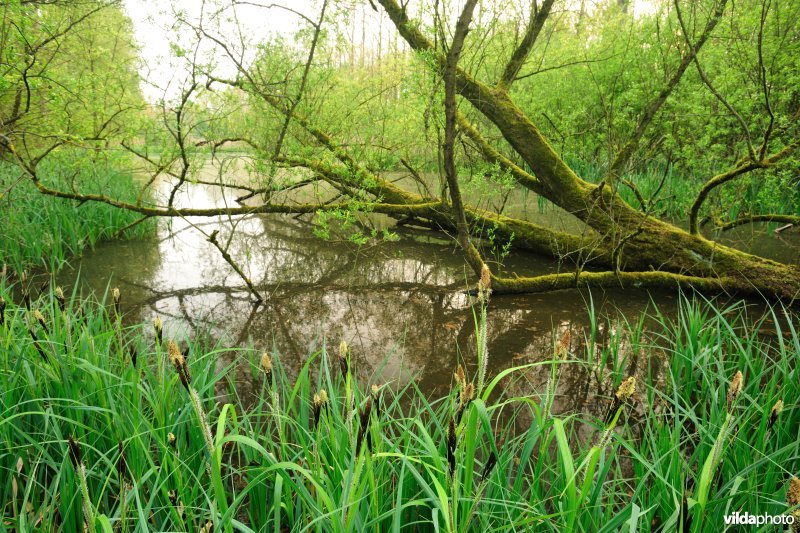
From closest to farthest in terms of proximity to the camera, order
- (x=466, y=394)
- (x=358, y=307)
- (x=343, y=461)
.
Result: (x=466, y=394)
(x=343, y=461)
(x=358, y=307)

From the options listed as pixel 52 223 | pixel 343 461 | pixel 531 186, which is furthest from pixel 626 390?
pixel 52 223

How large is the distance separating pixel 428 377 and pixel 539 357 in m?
0.93

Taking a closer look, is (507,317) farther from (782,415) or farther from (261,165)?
(261,165)

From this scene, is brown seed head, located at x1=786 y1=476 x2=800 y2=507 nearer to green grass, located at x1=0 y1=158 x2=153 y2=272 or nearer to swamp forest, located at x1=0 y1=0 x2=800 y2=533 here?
swamp forest, located at x1=0 y1=0 x2=800 y2=533

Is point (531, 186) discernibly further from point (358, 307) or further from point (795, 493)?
point (795, 493)

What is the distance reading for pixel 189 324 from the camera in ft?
14.4

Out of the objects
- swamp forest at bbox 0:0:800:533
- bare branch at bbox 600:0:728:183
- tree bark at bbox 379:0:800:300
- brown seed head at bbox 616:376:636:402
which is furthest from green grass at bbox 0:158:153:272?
bare branch at bbox 600:0:728:183

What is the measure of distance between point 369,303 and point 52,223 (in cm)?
418

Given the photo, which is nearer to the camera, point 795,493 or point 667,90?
point 795,493

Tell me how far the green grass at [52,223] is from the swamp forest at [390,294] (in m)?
0.05

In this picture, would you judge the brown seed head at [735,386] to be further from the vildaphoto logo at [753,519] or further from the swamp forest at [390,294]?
the vildaphoto logo at [753,519]

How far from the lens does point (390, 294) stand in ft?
16.9

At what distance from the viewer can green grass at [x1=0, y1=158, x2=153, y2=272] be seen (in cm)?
528

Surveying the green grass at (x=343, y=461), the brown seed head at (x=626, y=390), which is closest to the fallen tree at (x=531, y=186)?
the green grass at (x=343, y=461)
